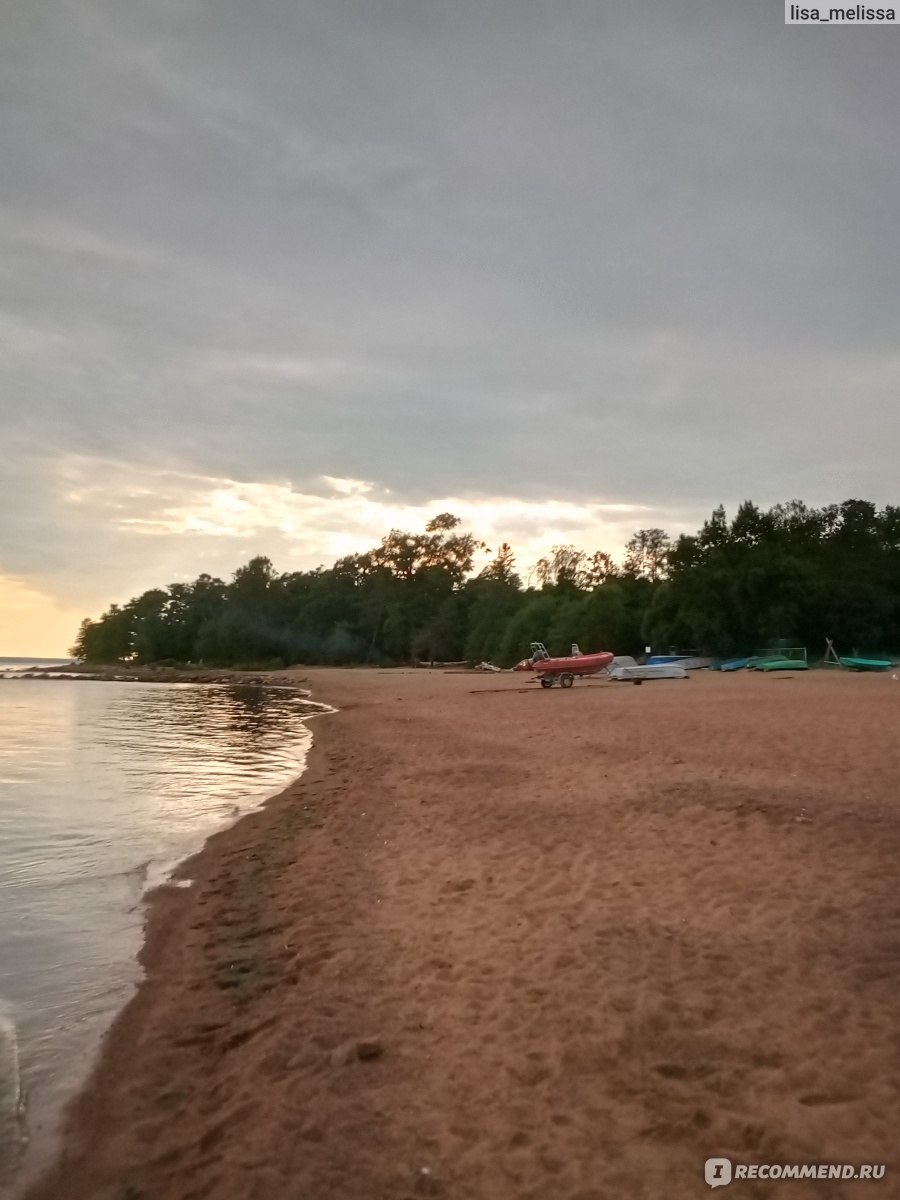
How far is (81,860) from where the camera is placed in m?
10.7

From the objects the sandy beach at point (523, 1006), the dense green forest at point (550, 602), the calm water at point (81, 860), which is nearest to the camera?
the sandy beach at point (523, 1006)

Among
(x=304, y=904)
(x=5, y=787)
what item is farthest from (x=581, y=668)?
(x=304, y=904)

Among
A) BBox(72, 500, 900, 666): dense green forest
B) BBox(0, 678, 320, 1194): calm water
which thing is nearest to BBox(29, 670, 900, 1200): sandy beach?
BBox(0, 678, 320, 1194): calm water

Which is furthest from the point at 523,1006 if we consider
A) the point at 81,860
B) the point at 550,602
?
the point at 550,602

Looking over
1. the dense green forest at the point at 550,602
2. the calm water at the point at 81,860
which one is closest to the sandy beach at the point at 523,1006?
the calm water at the point at 81,860

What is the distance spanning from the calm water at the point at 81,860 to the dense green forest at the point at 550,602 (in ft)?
106

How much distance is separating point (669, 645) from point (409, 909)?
4890cm

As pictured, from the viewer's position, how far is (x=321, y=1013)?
560 cm

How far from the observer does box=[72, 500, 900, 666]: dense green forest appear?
47750mm

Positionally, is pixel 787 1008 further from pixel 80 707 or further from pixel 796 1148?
pixel 80 707

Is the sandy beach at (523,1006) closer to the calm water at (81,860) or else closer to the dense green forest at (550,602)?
the calm water at (81,860)

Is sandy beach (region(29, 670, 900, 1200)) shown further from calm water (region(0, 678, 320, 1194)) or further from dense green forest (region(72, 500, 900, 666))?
dense green forest (region(72, 500, 900, 666))

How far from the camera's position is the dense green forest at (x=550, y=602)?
157ft

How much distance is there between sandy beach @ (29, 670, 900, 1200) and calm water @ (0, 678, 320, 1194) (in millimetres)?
337
